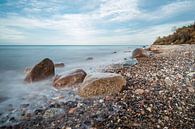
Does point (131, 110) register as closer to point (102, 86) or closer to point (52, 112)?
point (102, 86)

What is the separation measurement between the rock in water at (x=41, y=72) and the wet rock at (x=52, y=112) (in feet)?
15.4

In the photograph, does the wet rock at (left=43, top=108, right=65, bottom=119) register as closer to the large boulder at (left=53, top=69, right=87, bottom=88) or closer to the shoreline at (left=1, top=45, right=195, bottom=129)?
the shoreline at (left=1, top=45, right=195, bottom=129)

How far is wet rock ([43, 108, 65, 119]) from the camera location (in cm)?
477

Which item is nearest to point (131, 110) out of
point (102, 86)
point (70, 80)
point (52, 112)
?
point (102, 86)

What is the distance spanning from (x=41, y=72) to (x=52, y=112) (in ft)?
17.0

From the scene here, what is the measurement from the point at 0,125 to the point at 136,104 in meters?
3.36

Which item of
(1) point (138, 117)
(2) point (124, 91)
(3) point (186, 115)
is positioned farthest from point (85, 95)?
(3) point (186, 115)

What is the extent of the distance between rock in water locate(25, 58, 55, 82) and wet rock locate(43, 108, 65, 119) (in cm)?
469

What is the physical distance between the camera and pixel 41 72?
9797 mm

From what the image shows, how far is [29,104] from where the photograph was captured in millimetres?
5848

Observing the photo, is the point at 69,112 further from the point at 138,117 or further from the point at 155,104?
the point at 155,104

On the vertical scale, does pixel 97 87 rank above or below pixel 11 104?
above

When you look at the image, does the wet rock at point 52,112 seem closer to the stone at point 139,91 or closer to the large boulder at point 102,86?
the large boulder at point 102,86

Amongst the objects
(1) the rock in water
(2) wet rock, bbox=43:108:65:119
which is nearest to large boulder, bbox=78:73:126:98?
(2) wet rock, bbox=43:108:65:119
